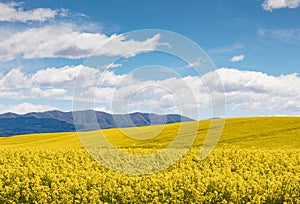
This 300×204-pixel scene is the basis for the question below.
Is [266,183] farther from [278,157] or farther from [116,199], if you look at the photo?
[278,157]

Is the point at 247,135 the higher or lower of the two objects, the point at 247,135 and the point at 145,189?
the higher

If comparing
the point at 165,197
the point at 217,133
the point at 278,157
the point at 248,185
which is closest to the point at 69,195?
the point at 165,197

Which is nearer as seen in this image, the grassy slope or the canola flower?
the canola flower

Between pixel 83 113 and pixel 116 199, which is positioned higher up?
pixel 83 113

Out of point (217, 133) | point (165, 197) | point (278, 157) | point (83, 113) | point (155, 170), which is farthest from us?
point (217, 133)

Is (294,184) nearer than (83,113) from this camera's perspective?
Yes

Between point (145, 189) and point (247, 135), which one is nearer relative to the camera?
point (145, 189)

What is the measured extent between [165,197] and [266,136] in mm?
25263

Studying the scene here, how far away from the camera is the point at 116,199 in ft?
44.7

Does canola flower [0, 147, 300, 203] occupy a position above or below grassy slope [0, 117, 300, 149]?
below

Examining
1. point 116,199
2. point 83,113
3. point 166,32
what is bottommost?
point 116,199

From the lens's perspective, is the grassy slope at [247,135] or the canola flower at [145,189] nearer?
the canola flower at [145,189]

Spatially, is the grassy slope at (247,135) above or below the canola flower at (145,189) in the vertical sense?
above

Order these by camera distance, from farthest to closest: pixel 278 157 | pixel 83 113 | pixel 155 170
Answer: pixel 278 157, pixel 155 170, pixel 83 113
